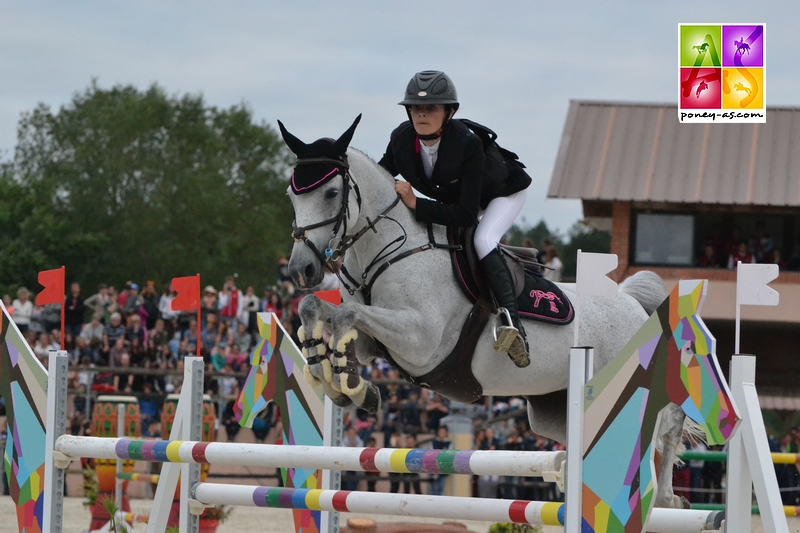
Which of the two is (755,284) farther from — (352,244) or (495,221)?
(352,244)

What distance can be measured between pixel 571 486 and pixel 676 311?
2.13 feet

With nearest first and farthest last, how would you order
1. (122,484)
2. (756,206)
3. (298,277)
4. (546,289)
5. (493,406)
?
(298,277) < (546,289) < (122,484) < (493,406) < (756,206)

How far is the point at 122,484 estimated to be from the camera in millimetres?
8578

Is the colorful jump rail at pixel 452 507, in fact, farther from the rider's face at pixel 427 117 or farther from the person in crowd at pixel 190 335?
the person in crowd at pixel 190 335

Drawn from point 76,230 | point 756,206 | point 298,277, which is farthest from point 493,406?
point 76,230

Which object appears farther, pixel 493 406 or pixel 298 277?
pixel 493 406

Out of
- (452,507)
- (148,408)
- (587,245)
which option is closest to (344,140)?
(452,507)

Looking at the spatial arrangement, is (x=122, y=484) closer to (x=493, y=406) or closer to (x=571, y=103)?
(x=493, y=406)

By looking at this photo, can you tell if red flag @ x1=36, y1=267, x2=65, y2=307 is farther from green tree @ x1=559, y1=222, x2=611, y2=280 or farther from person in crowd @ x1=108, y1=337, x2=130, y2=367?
green tree @ x1=559, y1=222, x2=611, y2=280

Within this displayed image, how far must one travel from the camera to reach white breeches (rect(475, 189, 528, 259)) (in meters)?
4.46

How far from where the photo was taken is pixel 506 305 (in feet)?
14.2

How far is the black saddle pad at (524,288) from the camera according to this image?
4457mm

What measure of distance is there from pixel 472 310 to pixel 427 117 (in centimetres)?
82

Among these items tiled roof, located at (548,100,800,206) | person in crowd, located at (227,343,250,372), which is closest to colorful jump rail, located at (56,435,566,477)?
person in crowd, located at (227,343,250,372)
